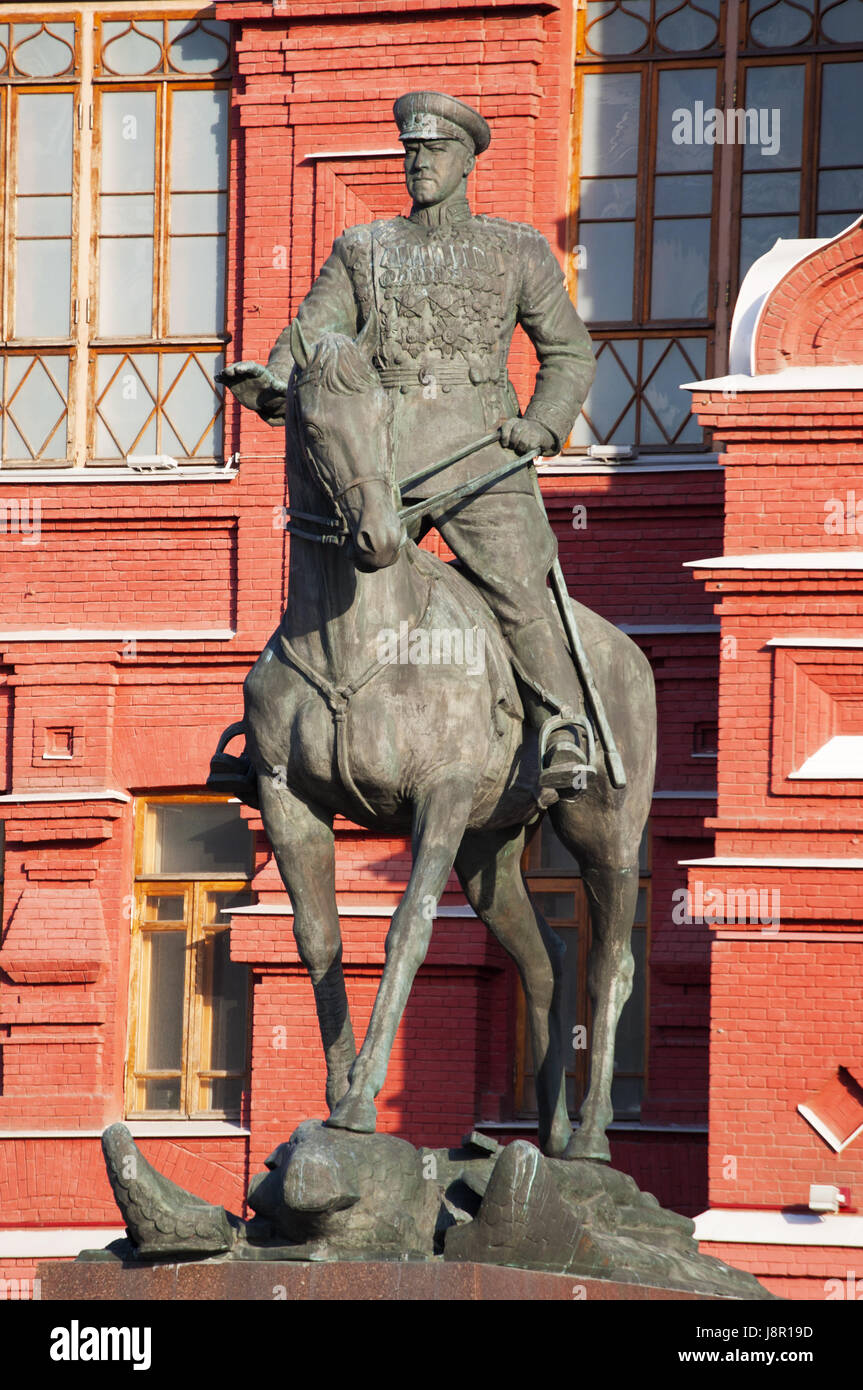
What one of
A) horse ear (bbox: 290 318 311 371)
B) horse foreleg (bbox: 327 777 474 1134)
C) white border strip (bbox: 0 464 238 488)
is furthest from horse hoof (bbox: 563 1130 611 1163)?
white border strip (bbox: 0 464 238 488)

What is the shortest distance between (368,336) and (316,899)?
1891mm

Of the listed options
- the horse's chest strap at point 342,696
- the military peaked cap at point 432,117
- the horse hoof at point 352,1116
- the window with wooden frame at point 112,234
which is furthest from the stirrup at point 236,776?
the window with wooden frame at point 112,234

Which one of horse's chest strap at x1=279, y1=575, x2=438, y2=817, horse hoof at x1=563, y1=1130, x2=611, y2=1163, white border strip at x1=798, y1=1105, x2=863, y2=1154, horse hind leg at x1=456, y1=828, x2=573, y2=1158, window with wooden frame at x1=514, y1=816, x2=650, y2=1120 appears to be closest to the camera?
horse's chest strap at x1=279, y1=575, x2=438, y2=817

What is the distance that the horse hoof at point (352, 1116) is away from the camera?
7.95 meters

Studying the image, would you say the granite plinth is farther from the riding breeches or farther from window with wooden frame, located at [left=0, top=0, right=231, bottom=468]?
window with wooden frame, located at [left=0, top=0, right=231, bottom=468]

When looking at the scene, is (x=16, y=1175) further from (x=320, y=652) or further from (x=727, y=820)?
(x=320, y=652)

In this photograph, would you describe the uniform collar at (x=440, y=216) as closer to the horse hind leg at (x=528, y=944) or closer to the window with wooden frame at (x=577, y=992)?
the horse hind leg at (x=528, y=944)

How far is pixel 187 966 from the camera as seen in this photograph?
1662cm

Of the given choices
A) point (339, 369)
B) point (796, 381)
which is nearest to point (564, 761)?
point (339, 369)

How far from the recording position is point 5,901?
16.6 m

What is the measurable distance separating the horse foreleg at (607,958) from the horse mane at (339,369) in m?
2.49

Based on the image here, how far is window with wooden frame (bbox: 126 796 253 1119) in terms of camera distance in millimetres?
16422

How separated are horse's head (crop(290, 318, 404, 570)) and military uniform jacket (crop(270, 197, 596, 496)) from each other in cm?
85
